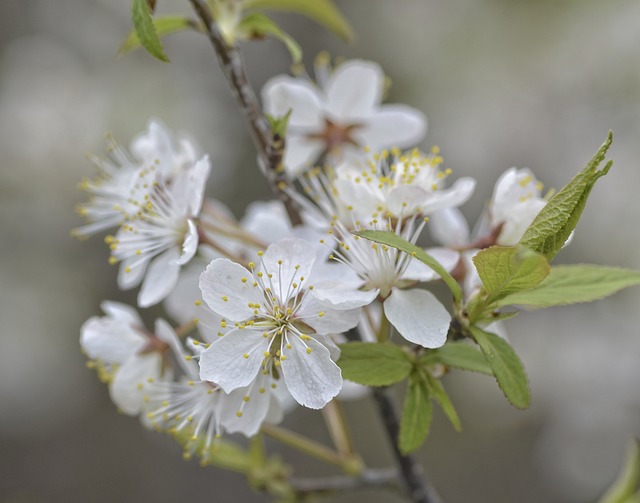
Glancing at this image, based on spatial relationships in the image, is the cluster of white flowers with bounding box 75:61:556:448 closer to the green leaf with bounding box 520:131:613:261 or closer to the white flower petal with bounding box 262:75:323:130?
the white flower petal with bounding box 262:75:323:130

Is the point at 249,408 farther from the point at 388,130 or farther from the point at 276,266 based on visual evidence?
the point at 388,130

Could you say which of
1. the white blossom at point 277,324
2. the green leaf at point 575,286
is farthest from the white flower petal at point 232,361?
the green leaf at point 575,286

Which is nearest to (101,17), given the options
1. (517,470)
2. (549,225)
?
(517,470)

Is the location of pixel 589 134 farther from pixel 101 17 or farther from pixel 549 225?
pixel 549 225

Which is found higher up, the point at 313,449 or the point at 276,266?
the point at 276,266

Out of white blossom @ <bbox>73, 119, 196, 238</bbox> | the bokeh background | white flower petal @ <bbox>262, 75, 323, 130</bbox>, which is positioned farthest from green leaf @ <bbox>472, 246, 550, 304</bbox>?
the bokeh background

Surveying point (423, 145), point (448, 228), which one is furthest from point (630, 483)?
point (423, 145)
